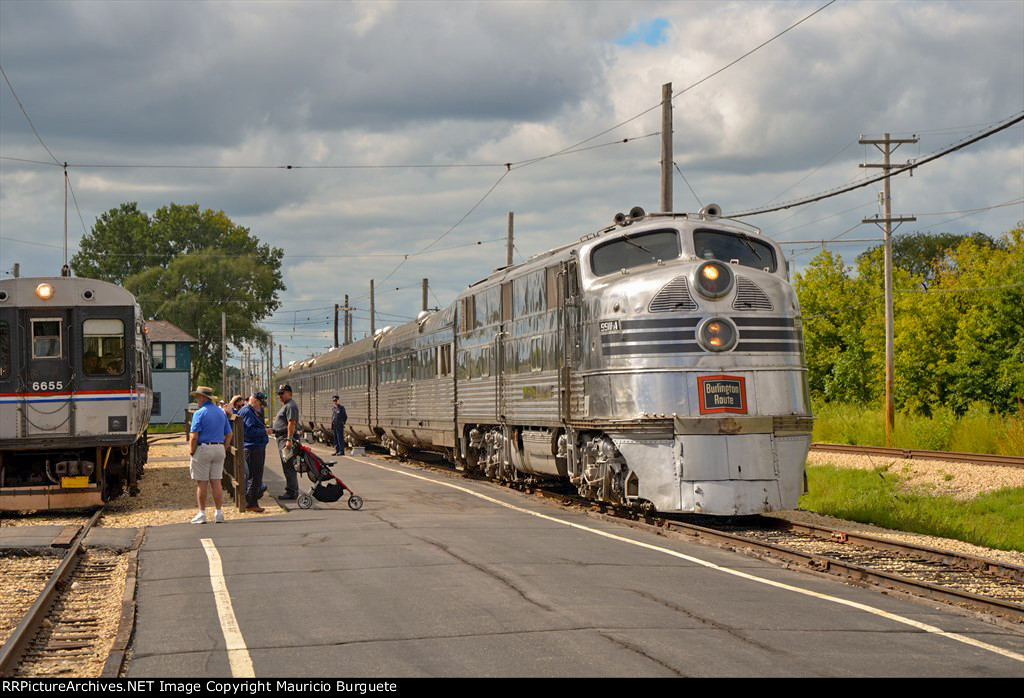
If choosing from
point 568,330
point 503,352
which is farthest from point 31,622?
point 503,352

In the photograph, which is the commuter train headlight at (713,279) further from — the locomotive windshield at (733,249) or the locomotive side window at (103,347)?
the locomotive side window at (103,347)

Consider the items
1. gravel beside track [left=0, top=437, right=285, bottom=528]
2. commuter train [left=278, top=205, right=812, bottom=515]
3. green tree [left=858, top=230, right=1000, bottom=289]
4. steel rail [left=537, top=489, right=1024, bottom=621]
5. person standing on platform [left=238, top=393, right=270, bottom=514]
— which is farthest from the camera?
green tree [left=858, top=230, right=1000, bottom=289]

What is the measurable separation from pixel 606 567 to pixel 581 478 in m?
5.62

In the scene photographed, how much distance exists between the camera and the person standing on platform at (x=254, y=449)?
17.7 meters

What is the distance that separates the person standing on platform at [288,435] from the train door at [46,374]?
128 inches

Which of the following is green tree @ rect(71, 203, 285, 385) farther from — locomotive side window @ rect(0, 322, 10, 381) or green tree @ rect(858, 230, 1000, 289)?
locomotive side window @ rect(0, 322, 10, 381)

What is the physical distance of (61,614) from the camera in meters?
10.6

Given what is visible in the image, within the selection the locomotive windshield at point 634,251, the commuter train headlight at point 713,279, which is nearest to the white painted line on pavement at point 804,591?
the commuter train headlight at point 713,279

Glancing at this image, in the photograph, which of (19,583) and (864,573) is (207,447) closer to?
(19,583)

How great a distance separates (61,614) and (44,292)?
9.85 metres

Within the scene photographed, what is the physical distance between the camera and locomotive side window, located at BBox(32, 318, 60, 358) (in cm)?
1905

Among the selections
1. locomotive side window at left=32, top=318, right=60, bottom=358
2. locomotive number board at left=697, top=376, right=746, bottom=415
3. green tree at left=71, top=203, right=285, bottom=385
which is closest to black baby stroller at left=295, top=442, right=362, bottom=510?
locomotive side window at left=32, top=318, right=60, bottom=358

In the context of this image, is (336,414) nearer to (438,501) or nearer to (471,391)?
(471,391)

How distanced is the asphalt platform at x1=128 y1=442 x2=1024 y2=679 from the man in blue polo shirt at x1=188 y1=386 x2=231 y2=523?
1.33 m
